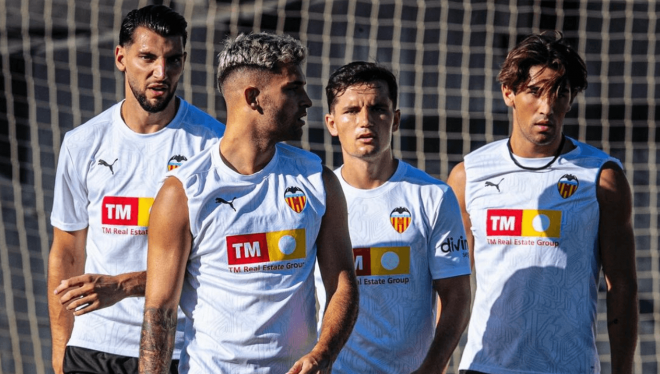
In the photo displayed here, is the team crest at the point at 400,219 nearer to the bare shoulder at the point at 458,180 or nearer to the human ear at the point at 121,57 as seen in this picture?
the bare shoulder at the point at 458,180

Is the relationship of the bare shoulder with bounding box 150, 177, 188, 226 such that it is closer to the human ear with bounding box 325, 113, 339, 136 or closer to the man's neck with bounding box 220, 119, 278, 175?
the man's neck with bounding box 220, 119, 278, 175

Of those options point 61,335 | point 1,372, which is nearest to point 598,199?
point 61,335

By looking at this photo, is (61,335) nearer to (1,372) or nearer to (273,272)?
(273,272)

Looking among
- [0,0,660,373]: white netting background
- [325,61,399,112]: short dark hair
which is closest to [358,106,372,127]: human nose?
[325,61,399,112]: short dark hair

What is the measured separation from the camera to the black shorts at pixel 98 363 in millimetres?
3543

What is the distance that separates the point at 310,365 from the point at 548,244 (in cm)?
122

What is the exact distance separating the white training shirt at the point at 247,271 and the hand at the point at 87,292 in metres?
0.34

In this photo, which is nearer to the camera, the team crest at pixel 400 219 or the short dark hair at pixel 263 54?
the short dark hair at pixel 263 54

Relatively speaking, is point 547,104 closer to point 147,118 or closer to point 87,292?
point 147,118

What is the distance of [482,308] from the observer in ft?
11.5

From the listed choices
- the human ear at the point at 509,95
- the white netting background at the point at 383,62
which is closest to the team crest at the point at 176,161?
the human ear at the point at 509,95

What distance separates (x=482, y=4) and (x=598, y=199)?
415 centimetres

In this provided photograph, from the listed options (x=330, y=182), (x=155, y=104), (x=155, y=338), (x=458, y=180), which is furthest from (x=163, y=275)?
(x=458, y=180)

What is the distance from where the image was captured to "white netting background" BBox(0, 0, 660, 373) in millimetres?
7113
